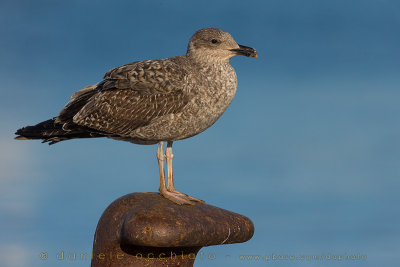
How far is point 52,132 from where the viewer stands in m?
12.1

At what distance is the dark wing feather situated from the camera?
11398mm

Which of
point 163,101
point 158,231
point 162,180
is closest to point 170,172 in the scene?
point 162,180

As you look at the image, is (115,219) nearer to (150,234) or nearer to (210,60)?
(150,234)

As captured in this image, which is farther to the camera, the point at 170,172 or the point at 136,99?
the point at 170,172

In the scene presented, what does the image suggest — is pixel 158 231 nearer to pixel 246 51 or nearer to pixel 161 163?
pixel 161 163

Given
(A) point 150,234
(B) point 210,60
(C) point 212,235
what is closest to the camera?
(A) point 150,234

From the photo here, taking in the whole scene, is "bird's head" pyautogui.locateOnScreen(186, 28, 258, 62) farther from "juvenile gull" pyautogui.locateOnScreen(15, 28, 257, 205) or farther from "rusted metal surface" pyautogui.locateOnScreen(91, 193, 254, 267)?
"rusted metal surface" pyautogui.locateOnScreen(91, 193, 254, 267)

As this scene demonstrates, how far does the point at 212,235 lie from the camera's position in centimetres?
1095

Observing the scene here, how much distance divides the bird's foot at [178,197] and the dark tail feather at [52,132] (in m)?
1.74

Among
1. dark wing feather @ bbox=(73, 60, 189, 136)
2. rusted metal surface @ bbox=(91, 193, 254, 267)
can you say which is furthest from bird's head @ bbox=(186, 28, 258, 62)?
rusted metal surface @ bbox=(91, 193, 254, 267)

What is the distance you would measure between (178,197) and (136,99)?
2.07 metres

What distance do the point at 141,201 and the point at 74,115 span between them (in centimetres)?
224

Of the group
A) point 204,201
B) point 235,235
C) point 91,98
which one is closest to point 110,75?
point 91,98

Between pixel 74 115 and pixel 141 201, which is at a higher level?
pixel 74 115
